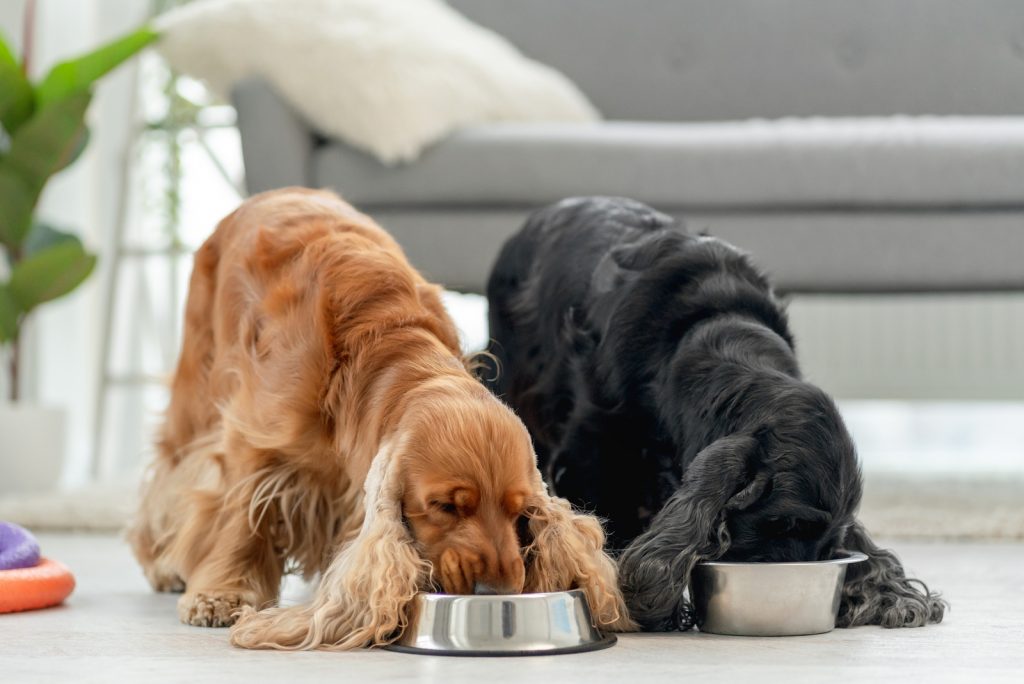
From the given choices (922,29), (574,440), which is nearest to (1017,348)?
(922,29)

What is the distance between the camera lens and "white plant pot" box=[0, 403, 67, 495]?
3766mm

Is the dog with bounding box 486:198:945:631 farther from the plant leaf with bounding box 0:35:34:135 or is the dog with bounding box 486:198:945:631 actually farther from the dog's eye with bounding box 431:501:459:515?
the plant leaf with bounding box 0:35:34:135

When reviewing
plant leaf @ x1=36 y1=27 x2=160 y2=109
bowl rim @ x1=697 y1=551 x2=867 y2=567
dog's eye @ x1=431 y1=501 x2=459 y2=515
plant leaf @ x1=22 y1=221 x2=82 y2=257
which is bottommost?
bowl rim @ x1=697 y1=551 x2=867 y2=567

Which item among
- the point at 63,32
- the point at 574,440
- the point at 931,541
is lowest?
the point at 931,541

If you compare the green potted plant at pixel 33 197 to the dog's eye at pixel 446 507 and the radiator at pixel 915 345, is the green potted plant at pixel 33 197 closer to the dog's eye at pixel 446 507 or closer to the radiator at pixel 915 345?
the dog's eye at pixel 446 507

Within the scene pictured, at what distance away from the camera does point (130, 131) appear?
505cm

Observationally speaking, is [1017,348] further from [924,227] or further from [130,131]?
[130,131]

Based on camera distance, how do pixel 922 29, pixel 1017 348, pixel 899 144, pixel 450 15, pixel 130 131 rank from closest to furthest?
pixel 899 144, pixel 450 15, pixel 922 29, pixel 1017 348, pixel 130 131

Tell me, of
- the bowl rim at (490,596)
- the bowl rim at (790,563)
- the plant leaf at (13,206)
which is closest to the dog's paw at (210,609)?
the bowl rim at (490,596)

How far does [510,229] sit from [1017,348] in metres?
2.29

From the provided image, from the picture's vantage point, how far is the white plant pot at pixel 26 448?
3.77 m

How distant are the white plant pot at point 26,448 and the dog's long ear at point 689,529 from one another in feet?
8.11

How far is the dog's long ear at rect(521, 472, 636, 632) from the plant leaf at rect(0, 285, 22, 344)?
2.40 m

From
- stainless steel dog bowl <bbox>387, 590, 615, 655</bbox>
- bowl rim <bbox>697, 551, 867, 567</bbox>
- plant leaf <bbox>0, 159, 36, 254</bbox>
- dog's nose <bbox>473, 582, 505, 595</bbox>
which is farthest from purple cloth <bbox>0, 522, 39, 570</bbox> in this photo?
plant leaf <bbox>0, 159, 36, 254</bbox>
